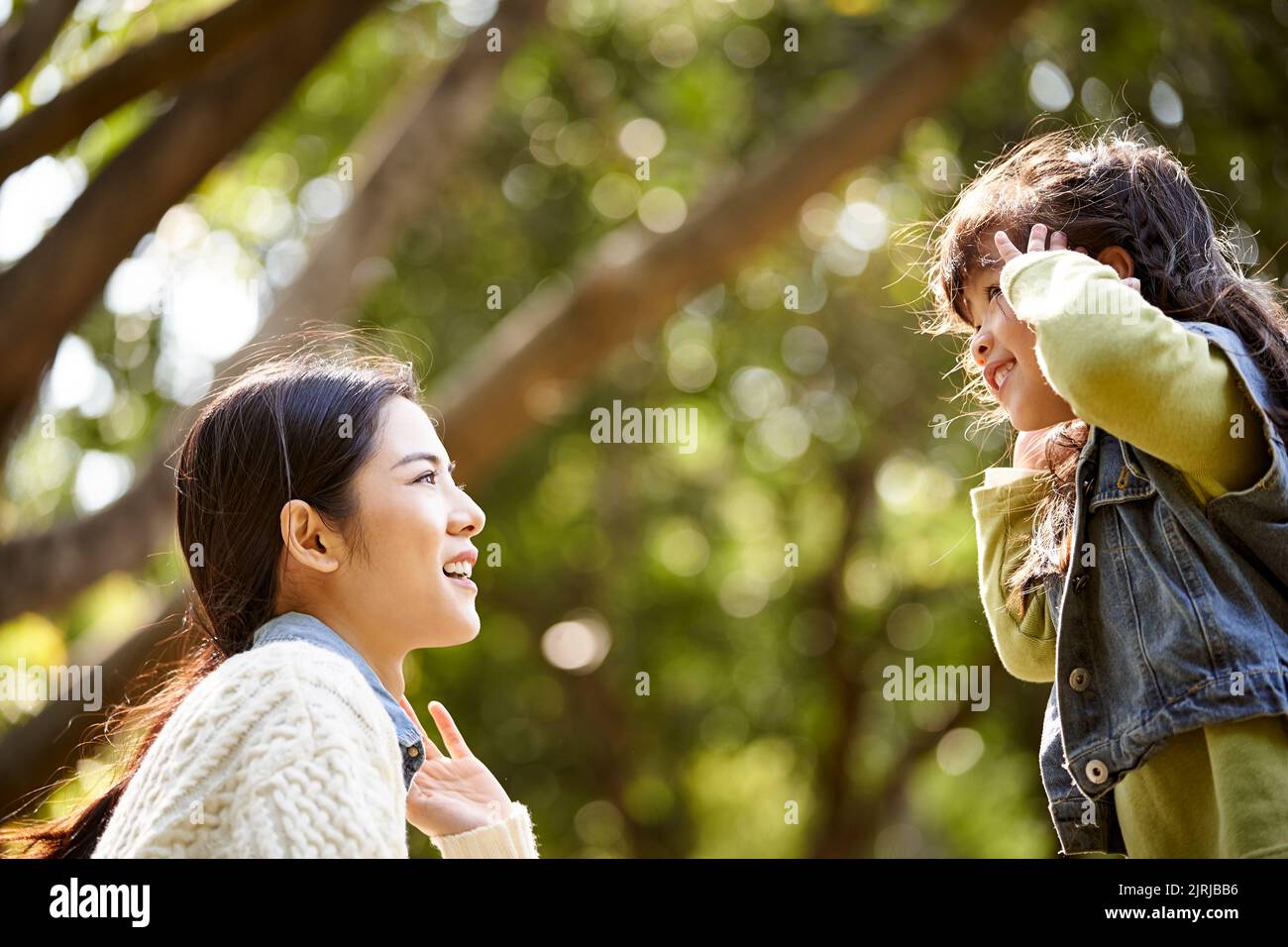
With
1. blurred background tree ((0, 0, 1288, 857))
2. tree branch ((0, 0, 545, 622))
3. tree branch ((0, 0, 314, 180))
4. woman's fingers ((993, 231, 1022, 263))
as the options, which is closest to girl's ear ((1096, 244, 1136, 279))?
woman's fingers ((993, 231, 1022, 263))

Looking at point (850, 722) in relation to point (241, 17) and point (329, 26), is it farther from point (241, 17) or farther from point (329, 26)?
point (241, 17)

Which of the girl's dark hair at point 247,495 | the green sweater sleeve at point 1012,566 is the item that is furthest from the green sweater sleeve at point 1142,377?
the girl's dark hair at point 247,495

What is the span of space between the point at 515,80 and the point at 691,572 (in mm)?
3991

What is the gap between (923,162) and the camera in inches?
277

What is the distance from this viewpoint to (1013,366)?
2098mm

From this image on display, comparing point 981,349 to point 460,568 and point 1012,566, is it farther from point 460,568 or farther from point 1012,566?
point 460,568

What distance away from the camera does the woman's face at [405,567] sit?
6.52ft

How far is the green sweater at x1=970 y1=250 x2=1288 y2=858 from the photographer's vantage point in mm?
1771

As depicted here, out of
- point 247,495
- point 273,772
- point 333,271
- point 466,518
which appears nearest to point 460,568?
point 466,518

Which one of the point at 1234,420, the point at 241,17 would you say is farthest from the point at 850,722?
the point at 1234,420

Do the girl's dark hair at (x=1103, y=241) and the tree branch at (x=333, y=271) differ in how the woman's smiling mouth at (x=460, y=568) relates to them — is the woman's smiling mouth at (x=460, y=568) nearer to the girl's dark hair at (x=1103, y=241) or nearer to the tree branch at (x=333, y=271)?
the girl's dark hair at (x=1103, y=241)

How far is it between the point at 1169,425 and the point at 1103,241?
0.40 meters

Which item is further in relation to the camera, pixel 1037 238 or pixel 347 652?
pixel 1037 238

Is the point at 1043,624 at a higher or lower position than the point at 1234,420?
lower
